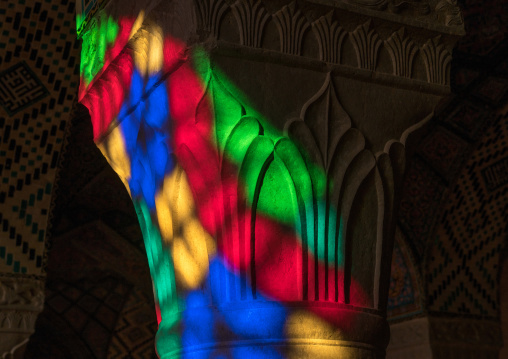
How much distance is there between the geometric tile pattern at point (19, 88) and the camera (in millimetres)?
4590

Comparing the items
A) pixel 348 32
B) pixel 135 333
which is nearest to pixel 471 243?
pixel 135 333

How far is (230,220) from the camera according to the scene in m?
1.71

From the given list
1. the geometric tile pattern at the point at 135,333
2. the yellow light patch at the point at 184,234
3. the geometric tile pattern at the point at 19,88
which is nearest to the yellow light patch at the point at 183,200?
the yellow light patch at the point at 184,234

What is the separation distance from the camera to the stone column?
1681 millimetres

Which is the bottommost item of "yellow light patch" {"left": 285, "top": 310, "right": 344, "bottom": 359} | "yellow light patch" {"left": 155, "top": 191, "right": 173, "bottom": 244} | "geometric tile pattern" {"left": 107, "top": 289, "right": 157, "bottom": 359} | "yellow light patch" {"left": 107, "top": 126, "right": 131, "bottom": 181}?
"yellow light patch" {"left": 285, "top": 310, "right": 344, "bottom": 359}

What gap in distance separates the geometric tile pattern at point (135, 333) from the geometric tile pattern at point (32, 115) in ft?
11.1

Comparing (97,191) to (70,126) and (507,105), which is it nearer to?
(70,126)

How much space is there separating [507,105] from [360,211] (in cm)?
435

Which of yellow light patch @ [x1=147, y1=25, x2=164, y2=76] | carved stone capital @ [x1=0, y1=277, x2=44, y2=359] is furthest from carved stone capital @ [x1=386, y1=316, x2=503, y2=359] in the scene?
yellow light patch @ [x1=147, y1=25, x2=164, y2=76]

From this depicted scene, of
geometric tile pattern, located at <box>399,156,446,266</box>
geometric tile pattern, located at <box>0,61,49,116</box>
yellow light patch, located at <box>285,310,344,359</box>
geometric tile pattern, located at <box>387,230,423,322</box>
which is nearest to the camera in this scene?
yellow light patch, located at <box>285,310,344,359</box>

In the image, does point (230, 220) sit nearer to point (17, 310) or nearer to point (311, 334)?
point (311, 334)

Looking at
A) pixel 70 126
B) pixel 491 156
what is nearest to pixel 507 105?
pixel 491 156

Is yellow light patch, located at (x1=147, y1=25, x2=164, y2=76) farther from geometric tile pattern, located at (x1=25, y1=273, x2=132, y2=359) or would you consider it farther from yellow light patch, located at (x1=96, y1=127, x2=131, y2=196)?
geometric tile pattern, located at (x1=25, y1=273, x2=132, y2=359)

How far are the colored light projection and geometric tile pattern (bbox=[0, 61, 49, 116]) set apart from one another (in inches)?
115
